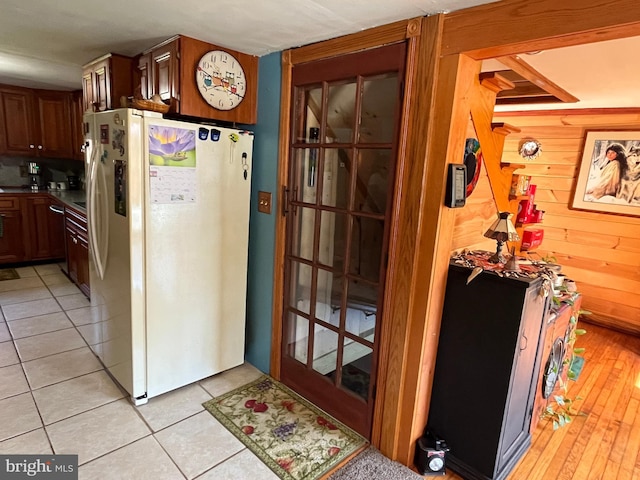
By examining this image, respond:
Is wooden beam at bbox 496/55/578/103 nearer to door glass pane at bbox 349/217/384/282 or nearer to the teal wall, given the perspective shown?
door glass pane at bbox 349/217/384/282

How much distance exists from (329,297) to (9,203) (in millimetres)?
4114

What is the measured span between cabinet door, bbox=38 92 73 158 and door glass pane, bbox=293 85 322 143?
3.87m

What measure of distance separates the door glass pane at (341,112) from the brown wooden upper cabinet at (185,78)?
0.62m

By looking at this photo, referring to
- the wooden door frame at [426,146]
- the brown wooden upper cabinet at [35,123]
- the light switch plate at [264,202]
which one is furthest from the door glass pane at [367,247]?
the brown wooden upper cabinet at [35,123]

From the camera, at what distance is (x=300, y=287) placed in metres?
2.38

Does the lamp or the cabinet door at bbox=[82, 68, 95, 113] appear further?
the cabinet door at bbox=[82, 68, 95, 113]

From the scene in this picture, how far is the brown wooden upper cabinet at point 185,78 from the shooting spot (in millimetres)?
2100

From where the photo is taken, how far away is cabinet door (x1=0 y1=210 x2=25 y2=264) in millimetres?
4246

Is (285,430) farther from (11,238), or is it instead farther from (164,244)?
(11,238)

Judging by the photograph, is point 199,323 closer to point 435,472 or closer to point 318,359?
point 318,359

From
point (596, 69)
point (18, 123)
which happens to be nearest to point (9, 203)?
point (18, 123)

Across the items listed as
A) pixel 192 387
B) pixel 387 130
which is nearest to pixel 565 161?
pixel 387 130

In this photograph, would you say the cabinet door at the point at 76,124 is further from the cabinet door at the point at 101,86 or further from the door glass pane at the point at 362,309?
the door glass pane at the point at 362,309

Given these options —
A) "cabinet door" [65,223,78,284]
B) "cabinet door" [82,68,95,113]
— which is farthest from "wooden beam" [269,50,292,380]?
"cabinet door" [65,223,78,284]
